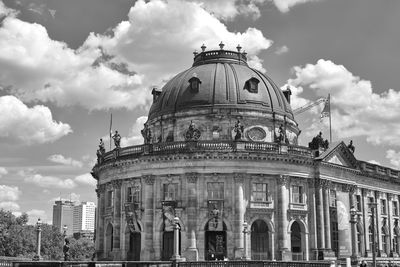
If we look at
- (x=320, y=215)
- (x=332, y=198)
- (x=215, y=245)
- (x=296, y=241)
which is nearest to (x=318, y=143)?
(x=332, y=198)

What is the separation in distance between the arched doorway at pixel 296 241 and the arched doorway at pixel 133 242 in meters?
15.6

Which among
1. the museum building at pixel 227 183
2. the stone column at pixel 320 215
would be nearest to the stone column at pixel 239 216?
the museum building at pixel 227 183

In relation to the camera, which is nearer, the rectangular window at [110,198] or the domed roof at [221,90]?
the rectangular window at [110,198]

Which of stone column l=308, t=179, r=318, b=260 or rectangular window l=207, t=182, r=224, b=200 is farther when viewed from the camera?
stone column l=308, t=179, r=318, b=260

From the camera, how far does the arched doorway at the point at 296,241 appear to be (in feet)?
198

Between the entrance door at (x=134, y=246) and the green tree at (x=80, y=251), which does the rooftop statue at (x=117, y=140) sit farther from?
the green tree at (x=80, y=251)

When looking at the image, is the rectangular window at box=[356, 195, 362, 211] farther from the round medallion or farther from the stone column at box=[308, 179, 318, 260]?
the round medallion

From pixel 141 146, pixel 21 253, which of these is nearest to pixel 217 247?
pixel 141 146

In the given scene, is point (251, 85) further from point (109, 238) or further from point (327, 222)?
point (109, 238)

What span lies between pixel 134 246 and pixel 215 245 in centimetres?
932

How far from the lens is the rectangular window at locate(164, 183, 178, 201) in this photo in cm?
5891

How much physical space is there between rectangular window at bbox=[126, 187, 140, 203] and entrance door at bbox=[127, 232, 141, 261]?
135 inches

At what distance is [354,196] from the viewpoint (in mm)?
69438

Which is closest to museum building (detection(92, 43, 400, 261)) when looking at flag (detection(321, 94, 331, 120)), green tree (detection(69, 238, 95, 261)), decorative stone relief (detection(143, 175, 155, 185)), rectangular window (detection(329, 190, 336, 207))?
decorative stone relief (detection(143, 175, 155, 185))
